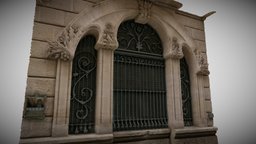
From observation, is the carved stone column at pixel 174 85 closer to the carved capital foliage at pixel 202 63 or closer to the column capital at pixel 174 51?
the column capital at pixel 174 51

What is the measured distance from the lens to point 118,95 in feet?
14.8

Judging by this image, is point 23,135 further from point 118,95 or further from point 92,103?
point 118,95

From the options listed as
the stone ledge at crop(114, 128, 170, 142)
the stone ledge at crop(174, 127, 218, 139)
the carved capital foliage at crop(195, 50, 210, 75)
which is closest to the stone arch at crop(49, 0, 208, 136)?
the carved capital foliage at crop(195, 50, 210, 75)

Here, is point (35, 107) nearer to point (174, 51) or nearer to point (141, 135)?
point (141, 135)

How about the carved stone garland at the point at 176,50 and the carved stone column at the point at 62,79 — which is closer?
the carved stone column at the point at 62,79

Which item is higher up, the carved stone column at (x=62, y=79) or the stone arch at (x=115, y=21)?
the stone arch at (x=115, y=21)

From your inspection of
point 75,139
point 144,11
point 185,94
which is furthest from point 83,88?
point 185,94

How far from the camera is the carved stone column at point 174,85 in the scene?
4.88m

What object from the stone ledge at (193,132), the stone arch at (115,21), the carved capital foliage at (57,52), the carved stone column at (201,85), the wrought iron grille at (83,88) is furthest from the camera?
the carved stone column at (201,85)

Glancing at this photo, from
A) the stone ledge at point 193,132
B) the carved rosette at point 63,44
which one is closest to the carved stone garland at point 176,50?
the stone ledge at point 193,132

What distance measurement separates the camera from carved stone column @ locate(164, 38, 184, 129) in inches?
192

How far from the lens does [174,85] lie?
5074 mm

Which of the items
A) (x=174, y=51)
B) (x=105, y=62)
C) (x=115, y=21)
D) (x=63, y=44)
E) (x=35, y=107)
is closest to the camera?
(x=35, y=107)

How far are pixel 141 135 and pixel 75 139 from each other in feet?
5.36
